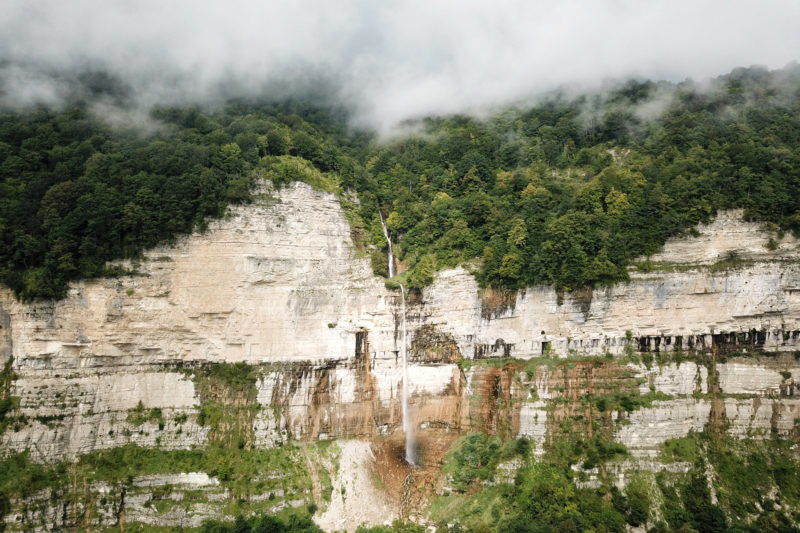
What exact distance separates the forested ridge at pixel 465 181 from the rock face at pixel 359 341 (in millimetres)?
1778

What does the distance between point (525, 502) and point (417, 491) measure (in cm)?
819

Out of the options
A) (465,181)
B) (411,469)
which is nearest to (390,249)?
(465,181)

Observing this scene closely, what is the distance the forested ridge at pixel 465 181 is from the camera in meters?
39.4

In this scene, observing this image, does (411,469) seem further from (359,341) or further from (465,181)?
(465,181)

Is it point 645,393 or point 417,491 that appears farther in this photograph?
point 417,491

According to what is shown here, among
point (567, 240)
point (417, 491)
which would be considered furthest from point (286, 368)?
point (567, 240)

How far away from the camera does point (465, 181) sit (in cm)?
5181

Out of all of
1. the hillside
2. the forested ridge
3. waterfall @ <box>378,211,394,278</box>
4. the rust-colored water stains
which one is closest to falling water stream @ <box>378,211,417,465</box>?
the hillside

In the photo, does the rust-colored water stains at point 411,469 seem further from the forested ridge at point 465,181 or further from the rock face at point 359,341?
the forested ridge at point 465,181

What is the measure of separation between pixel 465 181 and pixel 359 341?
1740 centimetres

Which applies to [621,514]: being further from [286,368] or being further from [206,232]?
[206,232]

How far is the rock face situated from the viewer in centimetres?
3728

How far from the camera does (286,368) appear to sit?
42.7 m

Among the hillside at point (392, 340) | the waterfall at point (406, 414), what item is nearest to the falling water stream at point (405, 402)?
the waterfall at point (406, 414)
